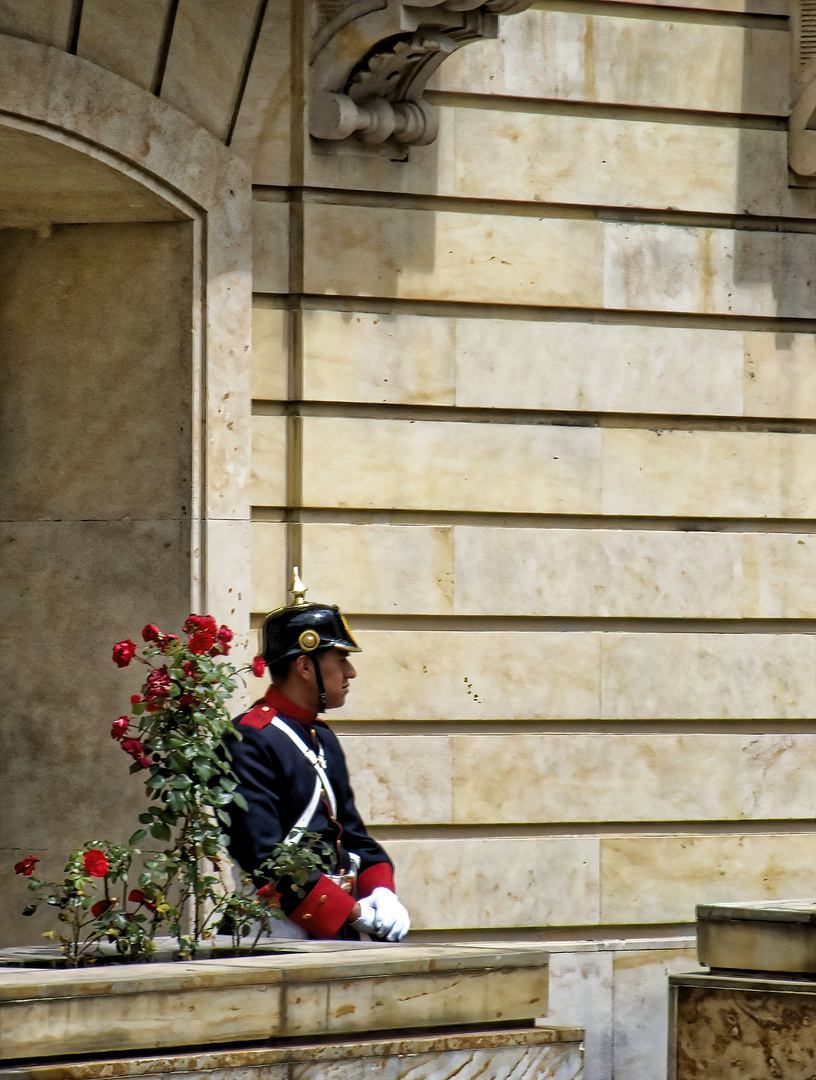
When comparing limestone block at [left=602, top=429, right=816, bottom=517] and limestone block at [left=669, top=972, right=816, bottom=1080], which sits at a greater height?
limestone block at [left=602, top=429, right=816, bottom=517]

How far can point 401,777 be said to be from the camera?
8297mm

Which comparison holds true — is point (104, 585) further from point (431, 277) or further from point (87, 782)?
point (431, 277)

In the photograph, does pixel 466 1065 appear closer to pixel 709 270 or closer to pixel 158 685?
pixel 158 685

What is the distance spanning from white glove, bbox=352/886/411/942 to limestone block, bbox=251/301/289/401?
258cm

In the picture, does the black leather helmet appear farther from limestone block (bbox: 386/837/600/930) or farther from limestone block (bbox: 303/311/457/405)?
limestone block (bbox: 386/837/600/930)

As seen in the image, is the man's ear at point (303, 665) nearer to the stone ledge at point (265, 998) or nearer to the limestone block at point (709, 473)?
the stone ledge at point (265, 998)

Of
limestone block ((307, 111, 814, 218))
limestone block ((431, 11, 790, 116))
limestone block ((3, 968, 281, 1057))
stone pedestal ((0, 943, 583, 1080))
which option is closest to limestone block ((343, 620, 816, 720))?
limestone block ((307, 111, 814, 218))

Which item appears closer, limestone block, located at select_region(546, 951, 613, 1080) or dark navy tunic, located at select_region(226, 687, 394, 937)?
dark navy tunic, located at select_region(226, 687, 394, 937)

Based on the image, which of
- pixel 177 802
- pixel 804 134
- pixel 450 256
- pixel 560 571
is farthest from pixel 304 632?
pixel 804 134

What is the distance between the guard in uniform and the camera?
611cm

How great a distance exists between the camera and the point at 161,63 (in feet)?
25.6

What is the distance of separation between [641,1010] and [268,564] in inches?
107

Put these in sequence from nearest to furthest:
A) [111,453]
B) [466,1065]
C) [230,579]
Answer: [466,1065], [230,579], [111,453]

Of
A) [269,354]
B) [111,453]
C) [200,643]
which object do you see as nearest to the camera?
[200,643]
